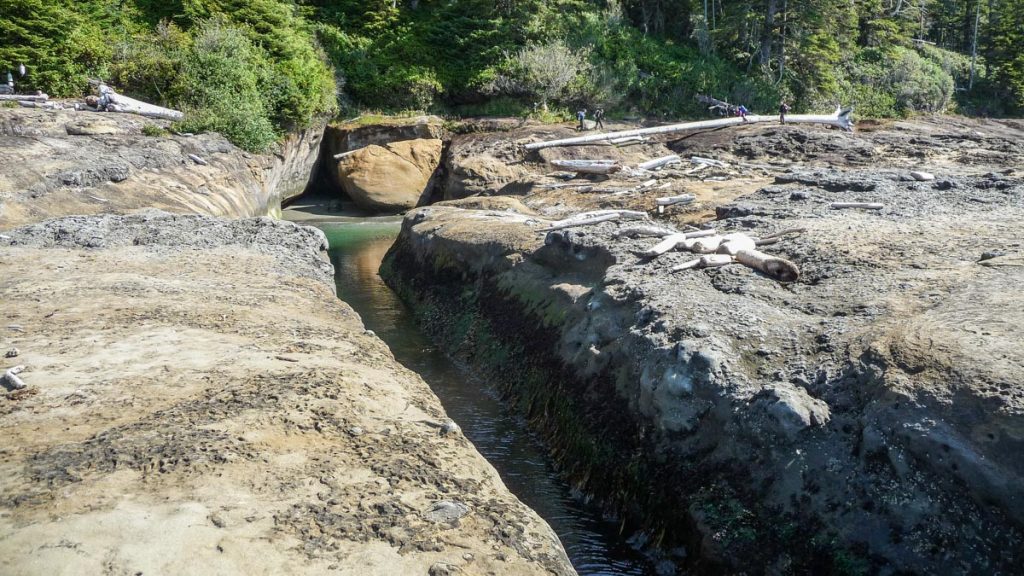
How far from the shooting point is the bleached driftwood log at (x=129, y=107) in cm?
2689

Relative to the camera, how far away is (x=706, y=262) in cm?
1175

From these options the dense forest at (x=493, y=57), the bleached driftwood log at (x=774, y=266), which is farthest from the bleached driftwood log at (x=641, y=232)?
the dense forest at (x=493, y=57)

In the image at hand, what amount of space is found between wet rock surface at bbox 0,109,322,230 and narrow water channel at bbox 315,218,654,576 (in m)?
5.51

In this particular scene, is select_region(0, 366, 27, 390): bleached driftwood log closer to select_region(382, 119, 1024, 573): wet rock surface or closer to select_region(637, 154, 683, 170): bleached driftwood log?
select_region(382, 119, 1024, 573): wet rock surface

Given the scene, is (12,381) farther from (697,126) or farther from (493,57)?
(493,57)

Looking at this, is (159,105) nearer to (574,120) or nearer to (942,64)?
(574,120)

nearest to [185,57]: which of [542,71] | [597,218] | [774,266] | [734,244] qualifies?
[542,71]

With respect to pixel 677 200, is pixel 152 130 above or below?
above

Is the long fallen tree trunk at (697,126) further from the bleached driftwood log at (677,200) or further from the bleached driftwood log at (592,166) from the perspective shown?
the bleached driftwood log at (677,200)

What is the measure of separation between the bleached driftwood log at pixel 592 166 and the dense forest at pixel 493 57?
9970mm

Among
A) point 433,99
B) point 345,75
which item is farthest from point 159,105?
A: point 433,99

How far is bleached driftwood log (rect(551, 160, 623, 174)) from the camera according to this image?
27453 millimetres

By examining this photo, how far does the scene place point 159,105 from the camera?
3066 cm

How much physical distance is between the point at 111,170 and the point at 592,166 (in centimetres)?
1557
